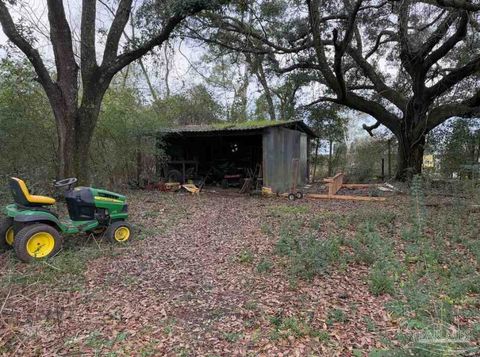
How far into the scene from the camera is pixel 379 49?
13430 millimetres

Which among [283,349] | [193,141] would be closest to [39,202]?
[283,349]

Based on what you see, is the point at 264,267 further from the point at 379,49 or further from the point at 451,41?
the point at 379,49

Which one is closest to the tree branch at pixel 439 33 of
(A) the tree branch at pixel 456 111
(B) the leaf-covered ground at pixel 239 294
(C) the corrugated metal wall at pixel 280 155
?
(A) the tree branch at pixel 456 111

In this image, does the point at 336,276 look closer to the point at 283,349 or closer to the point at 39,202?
the point at 283,349

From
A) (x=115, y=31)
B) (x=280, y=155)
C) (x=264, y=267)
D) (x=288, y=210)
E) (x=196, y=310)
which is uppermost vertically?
(x=115, y=31)

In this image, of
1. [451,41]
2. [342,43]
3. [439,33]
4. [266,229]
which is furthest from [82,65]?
[451,41]

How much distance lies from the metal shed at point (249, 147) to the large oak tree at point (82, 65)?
3798 millimetres

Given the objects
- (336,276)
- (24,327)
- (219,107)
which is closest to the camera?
(24,327)

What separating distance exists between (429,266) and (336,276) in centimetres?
115

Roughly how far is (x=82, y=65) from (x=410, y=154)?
11350 mm

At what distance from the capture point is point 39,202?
421 centimetres

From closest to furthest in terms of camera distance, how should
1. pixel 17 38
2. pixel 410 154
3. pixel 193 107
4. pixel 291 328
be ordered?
pixel 291 328 → pixel 17 38 → pixel 410 154 → pixel 193 107

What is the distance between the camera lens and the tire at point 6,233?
14.4ft

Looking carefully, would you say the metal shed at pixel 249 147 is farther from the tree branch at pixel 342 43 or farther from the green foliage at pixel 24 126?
the green foliage at pixel 24 126
